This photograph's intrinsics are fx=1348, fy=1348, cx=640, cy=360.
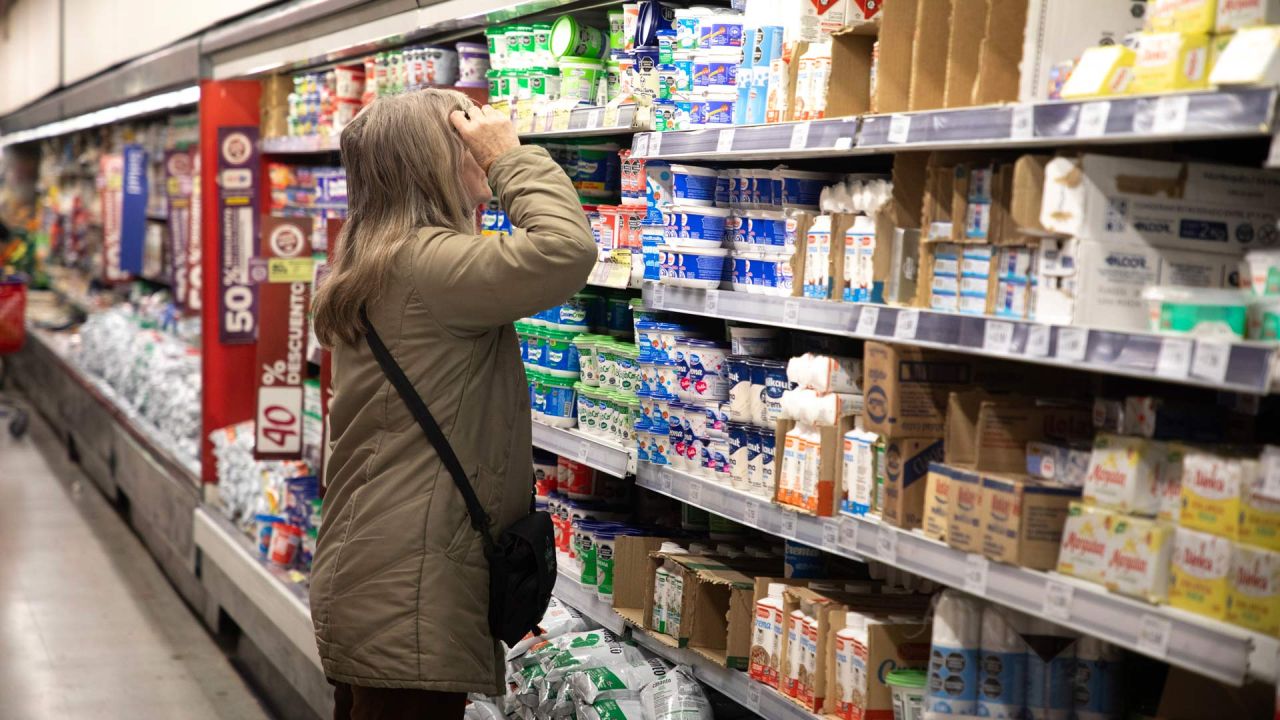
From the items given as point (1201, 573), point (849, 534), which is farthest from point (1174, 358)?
point (849, 534)

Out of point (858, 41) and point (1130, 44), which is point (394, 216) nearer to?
point (858, 41)

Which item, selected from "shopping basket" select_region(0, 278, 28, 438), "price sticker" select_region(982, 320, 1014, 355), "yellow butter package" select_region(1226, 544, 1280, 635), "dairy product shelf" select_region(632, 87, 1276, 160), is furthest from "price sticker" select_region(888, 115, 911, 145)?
"shopping basket" select_region(0, 278, 28, 438)

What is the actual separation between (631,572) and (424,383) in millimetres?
923

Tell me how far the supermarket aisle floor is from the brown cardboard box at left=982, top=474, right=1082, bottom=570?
3.74 meters

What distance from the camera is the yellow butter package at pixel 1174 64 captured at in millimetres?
1809

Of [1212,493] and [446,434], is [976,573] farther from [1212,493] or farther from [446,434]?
[446,434]

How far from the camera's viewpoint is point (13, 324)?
1120 cm

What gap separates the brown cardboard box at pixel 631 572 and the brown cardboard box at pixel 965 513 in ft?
3.90

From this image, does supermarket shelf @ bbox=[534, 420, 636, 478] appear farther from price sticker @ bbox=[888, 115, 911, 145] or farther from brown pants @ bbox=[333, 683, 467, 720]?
price sticker @ bbox=[888, 115, 911, 145]

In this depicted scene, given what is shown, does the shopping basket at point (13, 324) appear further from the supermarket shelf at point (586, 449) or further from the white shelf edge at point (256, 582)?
the supermarket shelf at point (586, 449)

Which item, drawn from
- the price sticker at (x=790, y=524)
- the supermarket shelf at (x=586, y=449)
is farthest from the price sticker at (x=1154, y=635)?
the supermarket shelf at (x=586, y=449)

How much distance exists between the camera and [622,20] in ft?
11.2

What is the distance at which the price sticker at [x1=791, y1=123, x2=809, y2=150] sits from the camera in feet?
8.21

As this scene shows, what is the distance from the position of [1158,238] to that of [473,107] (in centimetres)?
135
